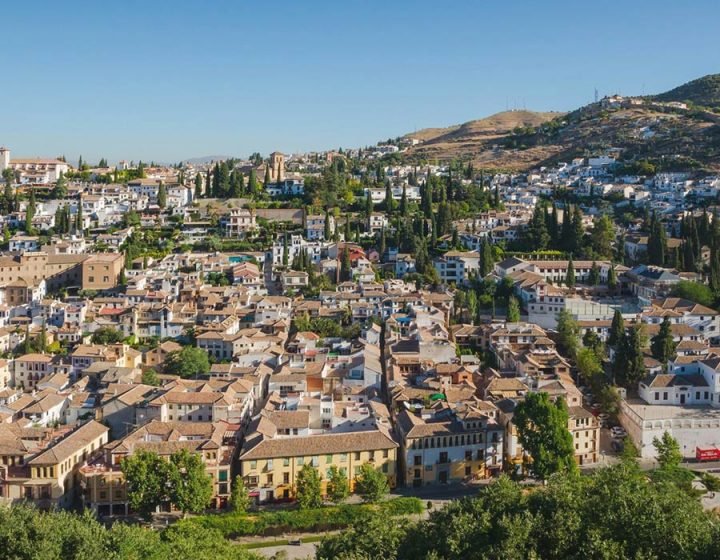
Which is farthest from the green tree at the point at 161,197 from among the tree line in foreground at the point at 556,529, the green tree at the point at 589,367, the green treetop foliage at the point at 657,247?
the tree line in foreground at the point at 556,529

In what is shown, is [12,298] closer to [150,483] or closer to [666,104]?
[150,483]

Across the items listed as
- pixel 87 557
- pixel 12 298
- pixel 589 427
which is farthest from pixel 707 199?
pixel 87 557


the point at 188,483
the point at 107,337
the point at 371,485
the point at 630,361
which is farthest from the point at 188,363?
the point at 630,361

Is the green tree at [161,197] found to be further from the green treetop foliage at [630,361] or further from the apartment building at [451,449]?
the green treetop foliage at [630,361]

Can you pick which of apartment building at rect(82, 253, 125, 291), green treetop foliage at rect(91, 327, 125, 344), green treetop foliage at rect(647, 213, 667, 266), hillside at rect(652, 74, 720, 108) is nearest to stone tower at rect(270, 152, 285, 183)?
apartment building at rect(82, 253, 125, 291)

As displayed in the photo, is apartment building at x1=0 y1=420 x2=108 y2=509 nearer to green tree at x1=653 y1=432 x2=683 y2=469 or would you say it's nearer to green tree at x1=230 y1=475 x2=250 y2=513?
green tree at x1=230 y1=475 x2=250 y2=513
